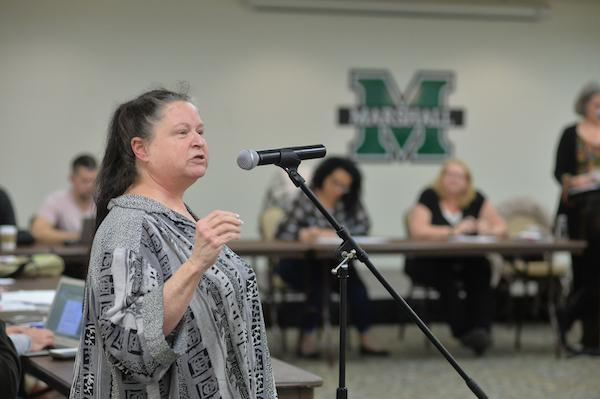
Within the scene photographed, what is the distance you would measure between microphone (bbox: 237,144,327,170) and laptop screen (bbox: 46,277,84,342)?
47.5 inches

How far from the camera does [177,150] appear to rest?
2291mm

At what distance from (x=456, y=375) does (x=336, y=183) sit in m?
1.51

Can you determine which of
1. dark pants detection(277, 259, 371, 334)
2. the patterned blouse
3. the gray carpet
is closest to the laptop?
the gray carpet

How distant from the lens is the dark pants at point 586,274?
6.63 m

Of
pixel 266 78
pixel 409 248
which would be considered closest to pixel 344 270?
pixel 409 248

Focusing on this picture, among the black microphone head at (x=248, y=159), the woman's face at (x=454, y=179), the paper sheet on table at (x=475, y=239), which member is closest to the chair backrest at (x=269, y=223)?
the woman's face at (x=454, y=179)

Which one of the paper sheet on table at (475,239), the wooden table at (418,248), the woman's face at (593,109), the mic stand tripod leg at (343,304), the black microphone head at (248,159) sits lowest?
the wooden table at (418,248)

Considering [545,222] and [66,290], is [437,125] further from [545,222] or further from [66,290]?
[66,290]

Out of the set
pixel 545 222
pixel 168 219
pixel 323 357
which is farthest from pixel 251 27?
pixel 168 219

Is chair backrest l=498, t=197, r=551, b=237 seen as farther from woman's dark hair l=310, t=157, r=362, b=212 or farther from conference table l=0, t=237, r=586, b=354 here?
woman's dark hair l=310, t=157, r=362, b=212

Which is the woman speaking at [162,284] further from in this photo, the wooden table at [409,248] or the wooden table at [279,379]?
the wooden table at [409,248]

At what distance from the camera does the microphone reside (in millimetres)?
2256

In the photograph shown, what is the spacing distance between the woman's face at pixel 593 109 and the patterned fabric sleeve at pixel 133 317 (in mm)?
5174

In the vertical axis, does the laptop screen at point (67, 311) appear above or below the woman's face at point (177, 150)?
below
